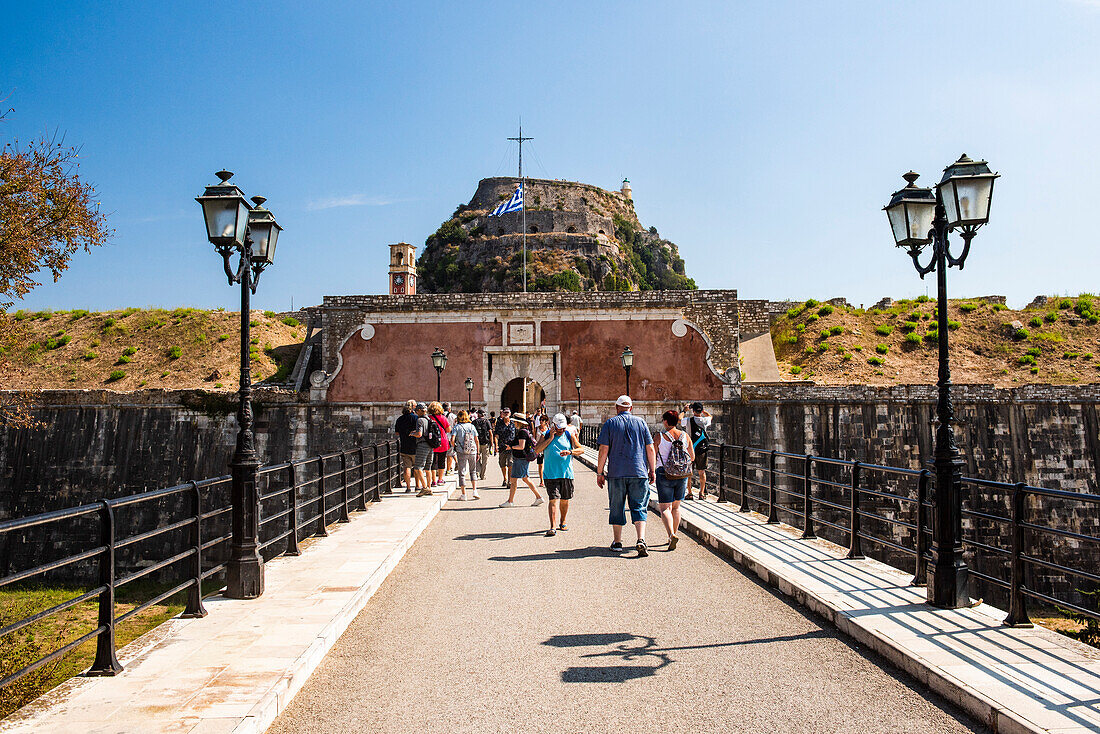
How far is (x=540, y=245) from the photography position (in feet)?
194

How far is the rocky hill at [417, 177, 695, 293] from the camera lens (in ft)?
188

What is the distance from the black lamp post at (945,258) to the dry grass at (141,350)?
25.2 meters

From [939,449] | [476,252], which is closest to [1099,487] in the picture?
[939,449]

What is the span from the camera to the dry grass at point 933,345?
2795 cm

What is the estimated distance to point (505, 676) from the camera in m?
4.29

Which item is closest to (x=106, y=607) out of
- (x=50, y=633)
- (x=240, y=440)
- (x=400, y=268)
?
(x=240, y=440)

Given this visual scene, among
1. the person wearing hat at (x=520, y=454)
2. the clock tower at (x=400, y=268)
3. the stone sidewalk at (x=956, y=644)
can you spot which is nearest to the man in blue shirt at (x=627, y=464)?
the stone sidewalk at (x=956, y=644)

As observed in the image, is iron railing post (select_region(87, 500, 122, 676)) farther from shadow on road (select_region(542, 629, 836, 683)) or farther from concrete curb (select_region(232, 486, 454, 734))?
shadow on road (select_region(542, 629, 836, 683))

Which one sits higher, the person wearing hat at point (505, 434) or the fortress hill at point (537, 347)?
the fortress hill at point (537, 347)

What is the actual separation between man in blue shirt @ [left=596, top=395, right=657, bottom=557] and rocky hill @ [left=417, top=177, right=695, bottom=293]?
46173mm

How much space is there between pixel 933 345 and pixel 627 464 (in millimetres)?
26732

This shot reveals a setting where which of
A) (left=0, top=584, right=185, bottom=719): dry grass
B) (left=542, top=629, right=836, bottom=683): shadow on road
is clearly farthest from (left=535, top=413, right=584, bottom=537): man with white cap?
(left=0, top=584, right=185, bottom=719): dry grass

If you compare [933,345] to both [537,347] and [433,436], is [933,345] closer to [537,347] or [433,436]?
[537,347]

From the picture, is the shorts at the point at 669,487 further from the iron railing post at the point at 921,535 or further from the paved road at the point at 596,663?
the iron railing post at the point at 921,535
